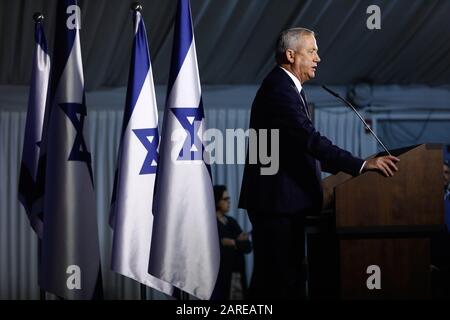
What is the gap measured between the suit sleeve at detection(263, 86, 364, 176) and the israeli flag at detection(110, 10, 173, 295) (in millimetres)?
950

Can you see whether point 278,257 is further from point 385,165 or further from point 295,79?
point 295,79

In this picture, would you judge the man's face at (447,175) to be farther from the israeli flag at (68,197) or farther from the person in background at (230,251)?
the israeli flag at (68,197)

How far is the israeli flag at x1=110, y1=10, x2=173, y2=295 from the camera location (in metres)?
3.24

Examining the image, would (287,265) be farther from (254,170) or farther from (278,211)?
(254,170)

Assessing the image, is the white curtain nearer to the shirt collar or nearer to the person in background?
the person in background

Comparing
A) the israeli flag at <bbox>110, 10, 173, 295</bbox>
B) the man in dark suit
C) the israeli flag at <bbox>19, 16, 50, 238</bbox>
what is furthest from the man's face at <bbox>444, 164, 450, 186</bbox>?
the israeli flag at <bbox>19, 16, 50, 238</bbox>

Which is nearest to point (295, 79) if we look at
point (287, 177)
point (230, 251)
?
point (287, 177)

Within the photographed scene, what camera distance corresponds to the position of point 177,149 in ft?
10.2

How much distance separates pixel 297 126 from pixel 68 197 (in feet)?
4.09

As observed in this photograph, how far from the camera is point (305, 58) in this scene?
8.27 ft

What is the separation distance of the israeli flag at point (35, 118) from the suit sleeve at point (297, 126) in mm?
1544

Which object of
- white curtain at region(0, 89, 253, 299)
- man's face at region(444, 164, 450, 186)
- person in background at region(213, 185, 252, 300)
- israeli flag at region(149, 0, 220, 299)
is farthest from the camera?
white curtain at region(0, 89, 253, 299)

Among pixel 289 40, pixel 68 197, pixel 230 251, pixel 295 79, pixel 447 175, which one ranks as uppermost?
pixel 289 40
